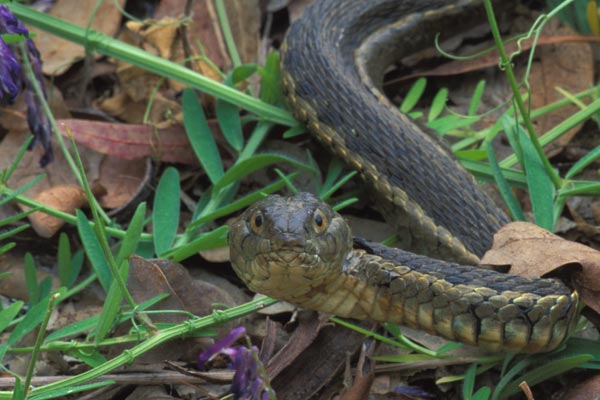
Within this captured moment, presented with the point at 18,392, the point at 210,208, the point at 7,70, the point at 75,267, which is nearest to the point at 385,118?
the point at 210,208

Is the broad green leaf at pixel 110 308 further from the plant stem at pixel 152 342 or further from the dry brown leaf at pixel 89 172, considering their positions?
the dry brown leaf at pixel 89 172

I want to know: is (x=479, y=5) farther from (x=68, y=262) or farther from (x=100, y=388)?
(x=100, y=388)

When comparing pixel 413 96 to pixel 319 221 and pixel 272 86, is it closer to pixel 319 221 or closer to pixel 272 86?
pixel 272 86

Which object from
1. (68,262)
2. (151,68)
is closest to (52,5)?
(151,68)

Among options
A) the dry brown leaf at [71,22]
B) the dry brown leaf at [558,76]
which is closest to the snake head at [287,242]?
the dry brown leaf at [558,76]

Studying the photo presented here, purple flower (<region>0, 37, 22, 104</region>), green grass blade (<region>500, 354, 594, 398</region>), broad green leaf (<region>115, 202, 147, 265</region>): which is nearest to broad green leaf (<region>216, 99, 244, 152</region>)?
purple flower (<region>0, 37, 22, 104</region>)

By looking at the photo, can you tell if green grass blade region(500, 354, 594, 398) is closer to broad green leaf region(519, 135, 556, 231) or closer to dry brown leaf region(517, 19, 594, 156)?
broad green leaf region(519, 135, 556, 231)
